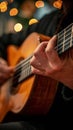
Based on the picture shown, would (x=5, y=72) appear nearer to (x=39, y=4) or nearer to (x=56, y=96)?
(x=56, y=96)

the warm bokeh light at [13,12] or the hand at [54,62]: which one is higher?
the warm bokeh light at [13,12]

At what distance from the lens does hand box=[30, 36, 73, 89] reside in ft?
3.12

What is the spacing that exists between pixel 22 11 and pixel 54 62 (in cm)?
38

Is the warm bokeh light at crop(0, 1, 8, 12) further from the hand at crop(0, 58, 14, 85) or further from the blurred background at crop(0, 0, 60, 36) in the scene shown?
the hand at crop(0, 58, 14, 85)

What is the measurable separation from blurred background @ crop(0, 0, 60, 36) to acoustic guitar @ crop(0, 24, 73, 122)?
0.09 m

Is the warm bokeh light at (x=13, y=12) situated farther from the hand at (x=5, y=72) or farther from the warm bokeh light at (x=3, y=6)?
the hand at (x=5, y=72)

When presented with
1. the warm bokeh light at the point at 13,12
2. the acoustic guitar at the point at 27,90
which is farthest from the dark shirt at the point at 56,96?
the warm bokeh light at the point at 13,12

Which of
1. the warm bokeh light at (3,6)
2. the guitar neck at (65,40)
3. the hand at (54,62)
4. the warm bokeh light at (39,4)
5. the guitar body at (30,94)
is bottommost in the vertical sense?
the guitar body at (30,94)

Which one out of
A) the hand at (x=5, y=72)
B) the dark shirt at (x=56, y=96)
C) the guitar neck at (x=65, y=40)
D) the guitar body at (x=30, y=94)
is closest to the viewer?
the guitar neck at (x=65, y=40)

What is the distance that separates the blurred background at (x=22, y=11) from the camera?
44.8 inches

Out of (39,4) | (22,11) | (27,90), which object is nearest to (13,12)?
(22,11)

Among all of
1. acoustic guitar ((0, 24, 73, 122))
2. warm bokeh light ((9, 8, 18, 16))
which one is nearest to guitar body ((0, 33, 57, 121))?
acoustic guitar ((0, 24, 73, 122))

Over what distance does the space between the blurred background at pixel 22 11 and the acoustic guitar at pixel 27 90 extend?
0.09 metres

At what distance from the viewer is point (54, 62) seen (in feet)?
3.13
